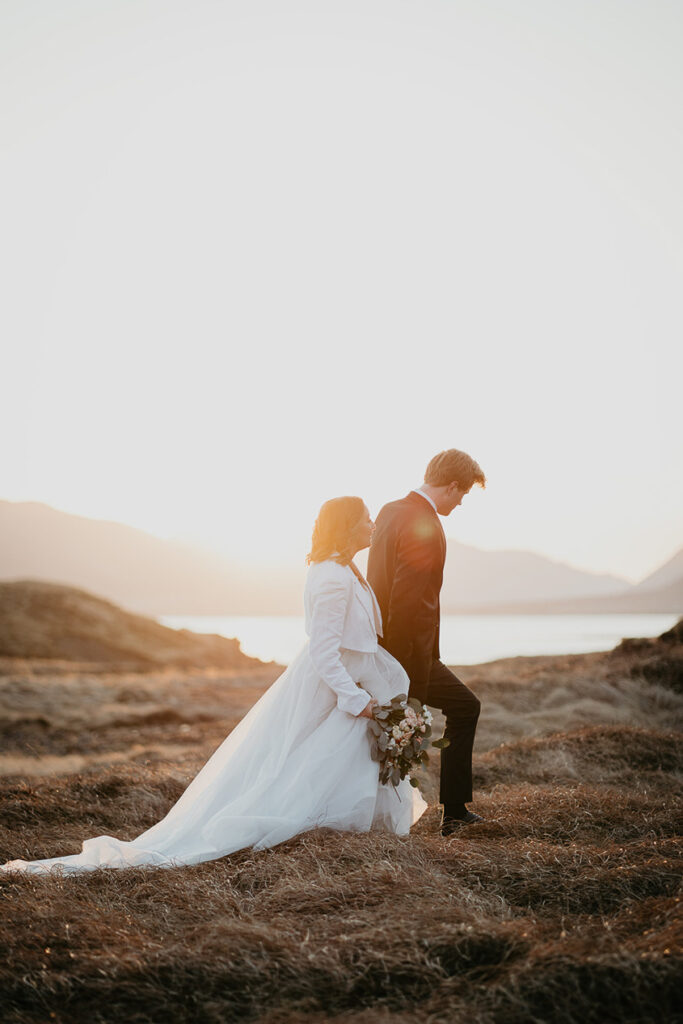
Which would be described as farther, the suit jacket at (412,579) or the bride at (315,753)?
the suit jacket at (412,579)

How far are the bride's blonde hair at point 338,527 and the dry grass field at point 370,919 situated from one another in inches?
75.5

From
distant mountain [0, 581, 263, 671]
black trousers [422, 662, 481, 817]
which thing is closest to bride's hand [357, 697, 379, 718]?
black trousers [422, 662, 481, 817]

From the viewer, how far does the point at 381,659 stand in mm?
5996

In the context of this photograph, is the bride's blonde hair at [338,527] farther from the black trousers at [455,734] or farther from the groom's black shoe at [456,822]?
the groom's black shoe at [456,822]

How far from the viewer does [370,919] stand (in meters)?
3.84

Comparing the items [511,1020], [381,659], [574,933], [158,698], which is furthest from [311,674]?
[158,698]

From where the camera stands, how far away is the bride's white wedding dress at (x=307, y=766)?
5.41 meters

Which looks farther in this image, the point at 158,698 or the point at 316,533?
the point at 158,698

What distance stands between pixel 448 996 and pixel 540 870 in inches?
65.4

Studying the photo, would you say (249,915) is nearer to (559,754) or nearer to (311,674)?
(311,674)

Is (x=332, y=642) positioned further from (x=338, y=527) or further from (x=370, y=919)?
(x=370, y=919)

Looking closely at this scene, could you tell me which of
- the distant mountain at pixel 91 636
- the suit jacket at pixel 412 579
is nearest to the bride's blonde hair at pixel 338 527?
the suit jacket at pixel 412 579

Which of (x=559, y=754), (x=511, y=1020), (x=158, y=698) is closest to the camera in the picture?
(x=511, y=1020)

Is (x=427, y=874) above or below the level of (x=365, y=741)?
below
